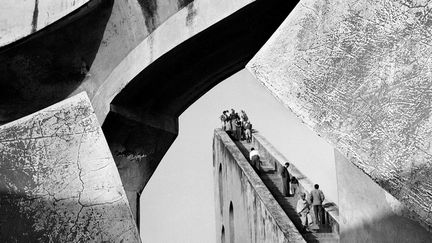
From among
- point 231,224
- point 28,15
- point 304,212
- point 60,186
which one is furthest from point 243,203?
point 60,186

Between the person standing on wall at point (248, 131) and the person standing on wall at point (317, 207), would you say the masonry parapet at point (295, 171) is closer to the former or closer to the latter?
the person standing on wall at point (248, 131)

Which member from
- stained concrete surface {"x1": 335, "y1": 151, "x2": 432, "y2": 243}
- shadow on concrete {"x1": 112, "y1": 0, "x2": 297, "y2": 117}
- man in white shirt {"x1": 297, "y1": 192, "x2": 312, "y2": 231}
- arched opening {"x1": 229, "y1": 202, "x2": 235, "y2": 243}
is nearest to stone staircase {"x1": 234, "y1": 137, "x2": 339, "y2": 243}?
man in white shirt {"x1": 297, "y1": 192, "x2": 312, "y2": 231}

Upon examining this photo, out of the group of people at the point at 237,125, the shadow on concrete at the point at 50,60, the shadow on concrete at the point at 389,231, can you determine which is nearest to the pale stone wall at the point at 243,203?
the group of people at the point at 237,125

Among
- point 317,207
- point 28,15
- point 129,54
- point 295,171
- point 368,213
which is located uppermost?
point 28,15

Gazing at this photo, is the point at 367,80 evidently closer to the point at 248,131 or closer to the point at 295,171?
the point at 295,171

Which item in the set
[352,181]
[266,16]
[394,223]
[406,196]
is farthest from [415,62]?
[266,16]

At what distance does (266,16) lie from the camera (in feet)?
17.3

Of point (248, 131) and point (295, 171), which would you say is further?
point (248, 131)

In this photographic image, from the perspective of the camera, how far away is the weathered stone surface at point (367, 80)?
1995 mm

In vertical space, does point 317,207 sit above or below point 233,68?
below

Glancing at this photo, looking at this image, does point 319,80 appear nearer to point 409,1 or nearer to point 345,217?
point 409,1

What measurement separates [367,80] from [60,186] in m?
1.66

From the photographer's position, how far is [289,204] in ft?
32.9

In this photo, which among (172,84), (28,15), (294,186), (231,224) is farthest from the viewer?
(231,224)
